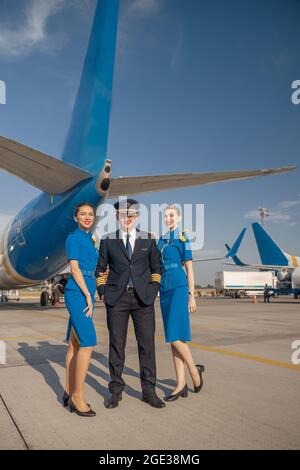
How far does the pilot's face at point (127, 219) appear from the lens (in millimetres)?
3971

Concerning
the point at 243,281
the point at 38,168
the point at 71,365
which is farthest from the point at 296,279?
the point at 71,365

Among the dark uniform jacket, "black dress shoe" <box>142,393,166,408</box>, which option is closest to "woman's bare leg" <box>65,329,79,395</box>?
the dark uniform jacket

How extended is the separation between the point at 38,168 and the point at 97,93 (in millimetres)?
3465

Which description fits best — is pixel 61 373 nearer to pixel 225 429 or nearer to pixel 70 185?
pixel 225 429

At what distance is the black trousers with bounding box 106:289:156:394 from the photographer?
374cm

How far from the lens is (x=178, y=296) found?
408cm

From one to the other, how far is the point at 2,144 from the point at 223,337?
6388 millimetres

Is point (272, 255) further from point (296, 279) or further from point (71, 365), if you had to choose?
point (71, 365)

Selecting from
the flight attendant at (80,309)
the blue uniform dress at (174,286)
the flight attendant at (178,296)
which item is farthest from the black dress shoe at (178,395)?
the flight attendant at (80,309)

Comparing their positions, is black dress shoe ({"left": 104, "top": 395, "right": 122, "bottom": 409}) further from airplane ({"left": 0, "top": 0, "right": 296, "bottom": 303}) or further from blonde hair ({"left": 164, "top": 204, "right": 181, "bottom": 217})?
airplane ({"left": 0, "top": 0, "right": 296, "bottom": 303})

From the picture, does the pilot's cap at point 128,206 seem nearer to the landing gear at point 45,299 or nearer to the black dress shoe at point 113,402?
the black dress shoe at point 113,402

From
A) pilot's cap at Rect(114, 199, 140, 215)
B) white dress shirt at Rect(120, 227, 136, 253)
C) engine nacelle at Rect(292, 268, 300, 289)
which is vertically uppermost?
pilot's cap at Rect(114, 199, 140, 215)

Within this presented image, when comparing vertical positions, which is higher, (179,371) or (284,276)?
(179,371)

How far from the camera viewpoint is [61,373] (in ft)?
16.1
